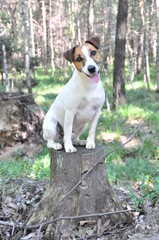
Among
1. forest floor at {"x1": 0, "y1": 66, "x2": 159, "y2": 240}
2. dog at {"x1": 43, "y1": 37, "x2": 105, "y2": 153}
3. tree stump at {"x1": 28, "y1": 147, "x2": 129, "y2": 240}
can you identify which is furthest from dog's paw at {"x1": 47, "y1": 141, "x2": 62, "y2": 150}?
forest floor at {"x1": 0, "y1": 66, "x2": 159, "y2": 240}

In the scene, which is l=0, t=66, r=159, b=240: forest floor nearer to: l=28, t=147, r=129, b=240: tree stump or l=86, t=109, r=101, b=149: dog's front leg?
l=28, t=147, r=129, b=240: tree stump

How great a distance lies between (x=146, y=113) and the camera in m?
7.26

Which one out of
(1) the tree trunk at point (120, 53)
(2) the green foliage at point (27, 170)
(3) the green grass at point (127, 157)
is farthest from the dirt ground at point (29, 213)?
(1) the tree trunk at point (120, 53)

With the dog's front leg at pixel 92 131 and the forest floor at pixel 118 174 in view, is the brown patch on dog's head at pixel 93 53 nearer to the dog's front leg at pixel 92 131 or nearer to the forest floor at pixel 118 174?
the dog's front leg at pixel 92 131

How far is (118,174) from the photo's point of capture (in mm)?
4781

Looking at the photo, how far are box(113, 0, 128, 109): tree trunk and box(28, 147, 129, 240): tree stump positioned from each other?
5438mm

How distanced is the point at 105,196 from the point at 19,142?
4.06m

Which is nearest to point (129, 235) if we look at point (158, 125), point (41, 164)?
point (41, 164)

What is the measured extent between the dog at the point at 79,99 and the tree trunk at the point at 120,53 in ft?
17.0

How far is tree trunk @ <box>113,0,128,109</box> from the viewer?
8.04 m

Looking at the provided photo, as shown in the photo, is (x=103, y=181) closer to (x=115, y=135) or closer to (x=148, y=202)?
(x=148, y=202)

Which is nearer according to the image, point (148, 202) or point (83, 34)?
point (148, 202)

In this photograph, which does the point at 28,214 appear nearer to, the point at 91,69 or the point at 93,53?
the point at 91,69

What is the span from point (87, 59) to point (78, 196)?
56.6 inches
